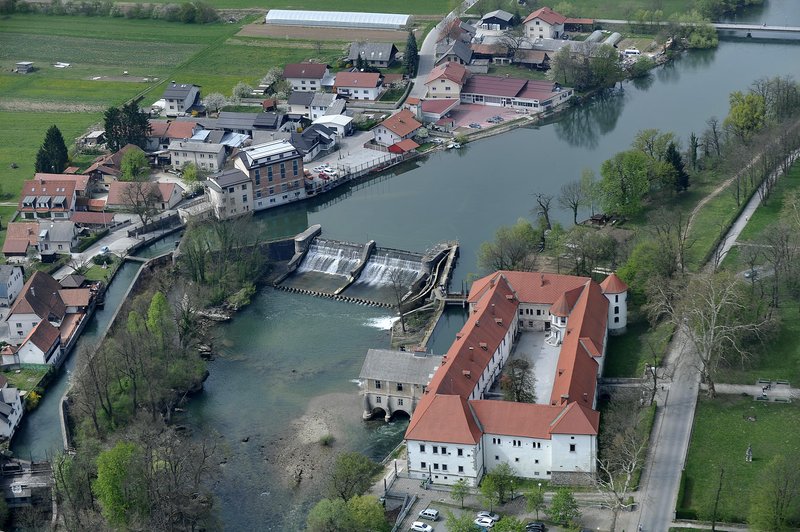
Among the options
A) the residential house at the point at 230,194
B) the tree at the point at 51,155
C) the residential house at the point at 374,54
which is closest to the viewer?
the residential house at the point at 230,194

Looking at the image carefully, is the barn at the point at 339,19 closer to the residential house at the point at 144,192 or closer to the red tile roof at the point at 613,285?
the residential house at the point at 144,192

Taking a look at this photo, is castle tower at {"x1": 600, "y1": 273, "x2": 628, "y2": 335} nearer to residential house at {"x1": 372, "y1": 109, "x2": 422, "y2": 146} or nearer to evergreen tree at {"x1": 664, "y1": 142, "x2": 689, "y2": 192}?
evergreen tree at {"x1": 664, "y1": 142, "x2": 689, "y2": 192}

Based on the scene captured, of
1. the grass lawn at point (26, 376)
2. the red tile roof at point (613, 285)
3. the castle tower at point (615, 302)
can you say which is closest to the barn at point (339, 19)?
the red tile roof at point (613, 285)

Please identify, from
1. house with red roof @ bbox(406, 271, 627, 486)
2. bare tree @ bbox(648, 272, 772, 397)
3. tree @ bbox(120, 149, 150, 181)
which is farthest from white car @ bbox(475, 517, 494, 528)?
tree @ bbox(120, 149, 150, 181)

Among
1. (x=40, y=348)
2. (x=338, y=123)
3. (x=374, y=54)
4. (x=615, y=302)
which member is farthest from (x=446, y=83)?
(x=40, y=348)

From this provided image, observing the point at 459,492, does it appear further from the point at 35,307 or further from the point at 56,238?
the point at 56,238
